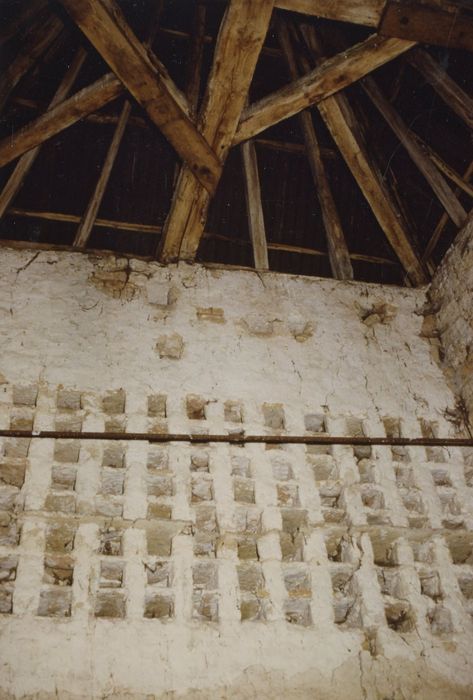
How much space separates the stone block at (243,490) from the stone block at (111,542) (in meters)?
0.61

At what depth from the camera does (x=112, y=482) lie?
2.86 metres

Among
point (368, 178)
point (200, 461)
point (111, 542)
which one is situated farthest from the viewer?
point (368, 178)

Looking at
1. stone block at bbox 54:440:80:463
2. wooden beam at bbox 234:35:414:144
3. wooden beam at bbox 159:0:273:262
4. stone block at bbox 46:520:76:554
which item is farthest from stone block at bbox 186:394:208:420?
wooden beam at bbox 234:35:414:144

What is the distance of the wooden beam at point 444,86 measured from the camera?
3.63m

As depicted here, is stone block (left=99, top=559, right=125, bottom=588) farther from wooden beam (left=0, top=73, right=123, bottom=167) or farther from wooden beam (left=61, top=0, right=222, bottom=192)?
wooden beam (left=0, top=73, right=123, bottom=167)

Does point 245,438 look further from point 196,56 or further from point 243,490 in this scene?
point 196,56

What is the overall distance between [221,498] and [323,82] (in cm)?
237

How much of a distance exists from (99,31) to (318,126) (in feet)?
9.24

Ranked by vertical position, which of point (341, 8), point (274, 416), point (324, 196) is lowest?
point (274, 416)

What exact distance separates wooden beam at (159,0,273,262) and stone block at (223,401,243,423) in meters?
1.14

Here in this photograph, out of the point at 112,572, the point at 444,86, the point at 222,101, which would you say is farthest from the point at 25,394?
the point at 444,86

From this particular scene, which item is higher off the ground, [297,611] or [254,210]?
[254,210]

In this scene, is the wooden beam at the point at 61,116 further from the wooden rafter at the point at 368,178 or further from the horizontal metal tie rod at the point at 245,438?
the horizontal metal tie rod at the point at 245,438

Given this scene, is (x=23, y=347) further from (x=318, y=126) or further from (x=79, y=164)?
(x=318, y=126)
